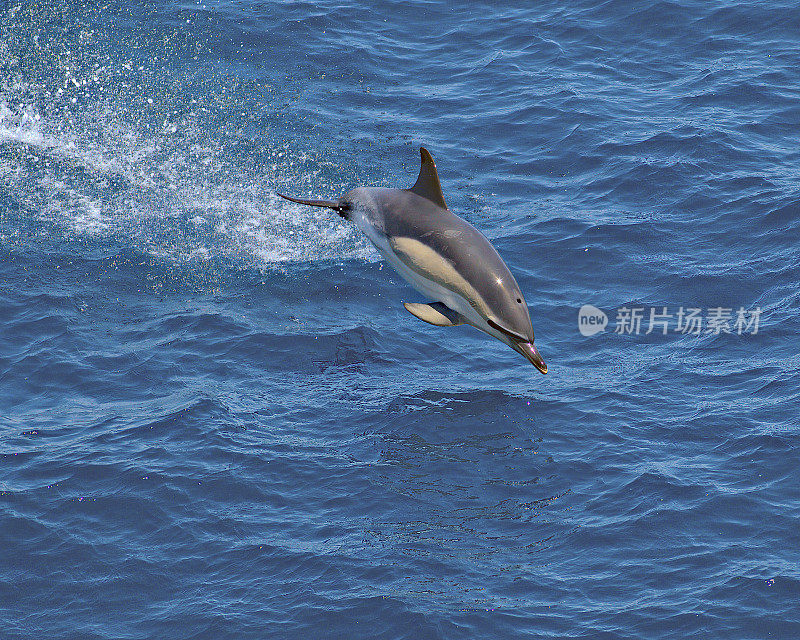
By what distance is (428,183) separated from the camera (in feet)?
45.9

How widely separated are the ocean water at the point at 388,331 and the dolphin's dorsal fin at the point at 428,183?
4.20 m

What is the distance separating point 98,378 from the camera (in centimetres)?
1838

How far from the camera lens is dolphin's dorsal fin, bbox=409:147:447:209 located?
45.3 feet

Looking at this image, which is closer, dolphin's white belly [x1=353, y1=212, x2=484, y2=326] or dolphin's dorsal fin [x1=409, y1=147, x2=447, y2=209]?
dolphin's white belly [x1=353, y1=212, x2=484, y2=326]

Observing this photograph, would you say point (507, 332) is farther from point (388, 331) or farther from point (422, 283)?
point (388, 331)

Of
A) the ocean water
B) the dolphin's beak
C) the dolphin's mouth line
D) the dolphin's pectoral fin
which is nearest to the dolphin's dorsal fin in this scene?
the dolphin's pectoral fin

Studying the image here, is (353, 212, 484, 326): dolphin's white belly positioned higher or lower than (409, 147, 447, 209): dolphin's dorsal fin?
lower

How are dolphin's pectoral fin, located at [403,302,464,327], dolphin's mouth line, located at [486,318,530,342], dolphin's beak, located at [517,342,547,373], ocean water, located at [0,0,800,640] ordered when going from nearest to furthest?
dolphin's beak, located at [517,342,547,373] → dolphin's mouth line, located at [486,318,530,342] → dolphin's pectoral fin, located at [403,302,464,327] → ocean water, located at [0,0,800,640]

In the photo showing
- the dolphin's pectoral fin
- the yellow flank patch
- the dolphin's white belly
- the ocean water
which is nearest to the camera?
the yellow flank patch

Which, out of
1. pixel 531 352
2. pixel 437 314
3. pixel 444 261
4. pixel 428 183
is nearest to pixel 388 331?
pixel 428 183

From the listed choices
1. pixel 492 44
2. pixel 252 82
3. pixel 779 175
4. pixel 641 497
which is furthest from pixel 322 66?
pixel 641 497

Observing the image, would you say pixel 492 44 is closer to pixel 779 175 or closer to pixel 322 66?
pixel 322 66

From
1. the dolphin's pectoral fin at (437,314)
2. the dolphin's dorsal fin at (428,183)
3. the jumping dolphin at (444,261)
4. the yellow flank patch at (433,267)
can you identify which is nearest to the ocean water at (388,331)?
the dolphin's pectoral fin at (437,314)

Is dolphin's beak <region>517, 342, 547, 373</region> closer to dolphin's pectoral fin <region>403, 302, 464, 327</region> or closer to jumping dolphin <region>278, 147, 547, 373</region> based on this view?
jumping dolphin <region>278, 147, 547, 373</region>
